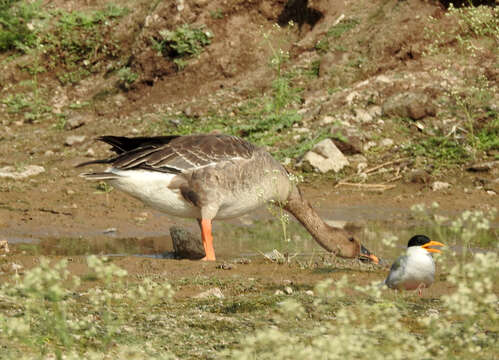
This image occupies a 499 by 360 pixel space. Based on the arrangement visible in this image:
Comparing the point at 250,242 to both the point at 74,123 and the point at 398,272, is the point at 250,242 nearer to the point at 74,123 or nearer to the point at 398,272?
the point at 398,272

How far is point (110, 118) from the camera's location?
15406mm

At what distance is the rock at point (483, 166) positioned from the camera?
37.9 feet

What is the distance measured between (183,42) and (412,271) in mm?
10737

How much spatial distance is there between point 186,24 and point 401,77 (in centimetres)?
475

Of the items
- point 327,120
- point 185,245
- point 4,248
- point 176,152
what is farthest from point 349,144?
point 4,248

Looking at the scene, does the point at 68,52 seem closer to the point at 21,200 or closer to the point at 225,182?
the point at 21,200

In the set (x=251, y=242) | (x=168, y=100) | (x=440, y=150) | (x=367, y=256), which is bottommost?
(x=367, y=256)

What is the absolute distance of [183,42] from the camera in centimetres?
1590

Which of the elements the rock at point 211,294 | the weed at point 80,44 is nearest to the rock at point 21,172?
the weed at point 80,44

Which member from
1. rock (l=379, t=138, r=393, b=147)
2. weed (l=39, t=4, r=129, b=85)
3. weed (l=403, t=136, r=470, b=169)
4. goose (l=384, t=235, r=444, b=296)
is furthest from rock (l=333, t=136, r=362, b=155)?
weed (l=39, t=4, r=129, b=85)

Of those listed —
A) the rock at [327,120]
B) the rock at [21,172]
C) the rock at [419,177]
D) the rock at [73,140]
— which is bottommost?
the rock at [419,177]

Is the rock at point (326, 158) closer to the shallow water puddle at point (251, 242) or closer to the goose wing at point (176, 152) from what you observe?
the shallow water puddle at point (251, 242)

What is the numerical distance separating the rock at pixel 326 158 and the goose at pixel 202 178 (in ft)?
12.1

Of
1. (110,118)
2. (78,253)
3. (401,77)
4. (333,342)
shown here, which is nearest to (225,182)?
(78,253)
